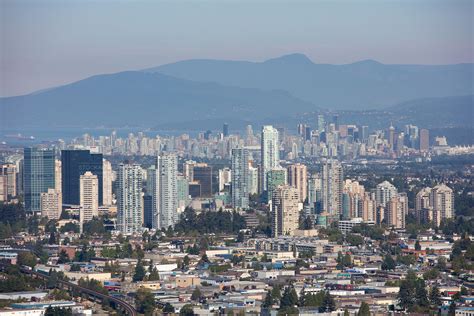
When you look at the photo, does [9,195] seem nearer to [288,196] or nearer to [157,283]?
[288,196]

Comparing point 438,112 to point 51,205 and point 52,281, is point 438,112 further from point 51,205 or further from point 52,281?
point 52,281

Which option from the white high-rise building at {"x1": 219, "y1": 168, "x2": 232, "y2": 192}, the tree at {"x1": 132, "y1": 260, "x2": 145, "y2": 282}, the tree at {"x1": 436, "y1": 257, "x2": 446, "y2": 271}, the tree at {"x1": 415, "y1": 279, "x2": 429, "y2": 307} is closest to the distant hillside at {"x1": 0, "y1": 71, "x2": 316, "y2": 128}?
the white high-rise building at {"x1": 219, "y1": 168, "x2": 232, "y2": 192}

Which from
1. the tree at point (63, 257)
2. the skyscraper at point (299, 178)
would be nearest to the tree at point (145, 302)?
the tree at point (63, 257)

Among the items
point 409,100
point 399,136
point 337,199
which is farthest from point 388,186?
point 409,100

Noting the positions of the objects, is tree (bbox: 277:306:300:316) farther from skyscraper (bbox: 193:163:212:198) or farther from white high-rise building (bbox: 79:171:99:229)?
skyscraper (bbox: 193:163:212:198)

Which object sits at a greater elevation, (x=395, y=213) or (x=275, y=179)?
(x=275, y=179)

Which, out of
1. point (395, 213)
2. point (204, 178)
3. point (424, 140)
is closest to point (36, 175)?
point (204, 178)
